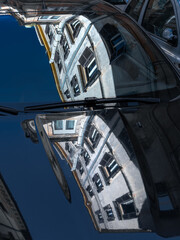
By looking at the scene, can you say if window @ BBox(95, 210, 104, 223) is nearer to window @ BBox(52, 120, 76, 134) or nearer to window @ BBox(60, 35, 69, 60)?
window @ BBox(52, 120, 76, 134)

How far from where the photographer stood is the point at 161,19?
427cm

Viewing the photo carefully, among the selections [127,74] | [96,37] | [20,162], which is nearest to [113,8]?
[96,37]

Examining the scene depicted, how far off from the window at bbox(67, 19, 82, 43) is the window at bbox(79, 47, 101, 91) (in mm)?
138

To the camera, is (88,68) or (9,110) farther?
(88,68)

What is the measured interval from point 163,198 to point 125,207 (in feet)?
0.69

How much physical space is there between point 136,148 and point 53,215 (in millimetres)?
689

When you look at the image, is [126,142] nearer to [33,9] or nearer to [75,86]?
[75,86]

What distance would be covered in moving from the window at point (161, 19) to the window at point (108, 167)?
117 inches

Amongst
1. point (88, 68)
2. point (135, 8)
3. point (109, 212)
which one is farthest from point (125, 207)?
point (135, 8)

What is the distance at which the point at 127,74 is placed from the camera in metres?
2.48

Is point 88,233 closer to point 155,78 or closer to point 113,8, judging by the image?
point 155,78

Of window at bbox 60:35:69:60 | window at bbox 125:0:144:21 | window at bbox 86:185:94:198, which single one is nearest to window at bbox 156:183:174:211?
window at bbox 86:185:94:198

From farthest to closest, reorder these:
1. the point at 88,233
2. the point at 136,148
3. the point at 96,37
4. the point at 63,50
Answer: the point at 96,37, the point at 63,50, the point at 136,148, the point at 88,233

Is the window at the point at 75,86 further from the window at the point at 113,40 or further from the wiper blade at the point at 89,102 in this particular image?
the window at the point at 113,40
